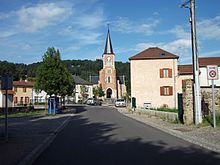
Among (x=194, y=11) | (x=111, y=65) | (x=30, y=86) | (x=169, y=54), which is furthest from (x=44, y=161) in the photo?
(x=111, y=65)

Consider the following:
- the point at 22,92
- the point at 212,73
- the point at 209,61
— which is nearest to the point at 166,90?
the point at 209,61

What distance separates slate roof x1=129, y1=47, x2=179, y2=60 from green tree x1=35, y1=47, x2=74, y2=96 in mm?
17926

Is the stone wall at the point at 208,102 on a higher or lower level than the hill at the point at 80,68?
lower

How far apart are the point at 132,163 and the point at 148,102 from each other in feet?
141

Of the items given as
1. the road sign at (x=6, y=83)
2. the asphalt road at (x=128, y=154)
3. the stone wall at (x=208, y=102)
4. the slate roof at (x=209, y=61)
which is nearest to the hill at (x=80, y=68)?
the slate roof at (x=209, y=61)

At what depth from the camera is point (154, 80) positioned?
165ft

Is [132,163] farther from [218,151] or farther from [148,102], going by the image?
[148,102]

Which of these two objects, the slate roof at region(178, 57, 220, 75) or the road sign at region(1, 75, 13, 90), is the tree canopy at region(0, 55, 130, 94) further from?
the road sign at region(1, 75, 13, 90)

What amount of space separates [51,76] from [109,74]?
62.8 meters

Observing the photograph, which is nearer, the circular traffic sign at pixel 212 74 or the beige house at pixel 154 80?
the circular traffic sign at pixel 212 74

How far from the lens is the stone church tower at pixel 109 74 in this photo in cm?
9356

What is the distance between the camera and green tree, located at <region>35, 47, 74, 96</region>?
3481cm

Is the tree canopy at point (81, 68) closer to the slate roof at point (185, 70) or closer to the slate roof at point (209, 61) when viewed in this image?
the slate roof at point (209, 61)

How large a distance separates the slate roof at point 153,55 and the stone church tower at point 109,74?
40.0 meters
